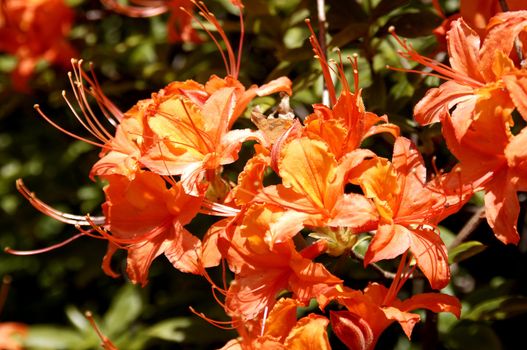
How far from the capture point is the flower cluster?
140 cm

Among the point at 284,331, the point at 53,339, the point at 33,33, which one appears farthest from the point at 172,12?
the point at 284,331

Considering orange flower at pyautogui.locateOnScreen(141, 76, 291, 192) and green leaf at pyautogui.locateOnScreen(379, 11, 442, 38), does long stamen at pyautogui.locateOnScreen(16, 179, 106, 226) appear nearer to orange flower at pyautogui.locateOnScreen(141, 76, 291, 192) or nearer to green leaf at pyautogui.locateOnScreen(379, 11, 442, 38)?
orange flower at pyautogui.locateOnScreen(141, 76, 291, 192)

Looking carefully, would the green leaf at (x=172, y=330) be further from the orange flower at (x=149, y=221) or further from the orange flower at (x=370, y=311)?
the orange flower at (x=370, y=311)

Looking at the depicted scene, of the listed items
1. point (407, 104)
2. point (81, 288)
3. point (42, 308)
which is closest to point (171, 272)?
point (81, 288)

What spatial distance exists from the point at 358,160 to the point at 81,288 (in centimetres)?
174

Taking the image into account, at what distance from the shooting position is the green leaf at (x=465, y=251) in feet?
5.50

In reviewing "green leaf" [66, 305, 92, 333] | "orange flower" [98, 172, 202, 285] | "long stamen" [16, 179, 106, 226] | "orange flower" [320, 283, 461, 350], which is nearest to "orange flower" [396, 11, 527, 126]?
"orange flower" [320, 283, 461, 350]

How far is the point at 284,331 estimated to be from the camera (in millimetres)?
1461

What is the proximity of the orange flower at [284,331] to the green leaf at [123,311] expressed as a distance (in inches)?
39.5

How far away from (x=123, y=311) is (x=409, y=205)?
1282 mm

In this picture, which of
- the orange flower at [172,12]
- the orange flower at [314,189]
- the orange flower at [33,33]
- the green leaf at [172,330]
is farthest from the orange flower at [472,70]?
the orange flower at [33,33]

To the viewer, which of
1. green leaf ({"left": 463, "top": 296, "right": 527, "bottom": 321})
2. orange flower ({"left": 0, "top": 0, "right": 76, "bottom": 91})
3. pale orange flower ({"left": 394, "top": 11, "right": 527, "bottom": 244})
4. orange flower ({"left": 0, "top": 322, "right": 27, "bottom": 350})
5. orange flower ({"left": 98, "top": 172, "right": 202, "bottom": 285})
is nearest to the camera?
pale orange flower ({"left": 394, "top": 11, "right": 527, "bottom": 244})

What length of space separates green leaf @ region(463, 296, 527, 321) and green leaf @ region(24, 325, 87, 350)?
1.06m

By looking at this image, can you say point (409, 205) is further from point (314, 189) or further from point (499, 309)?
point (499, 309)
